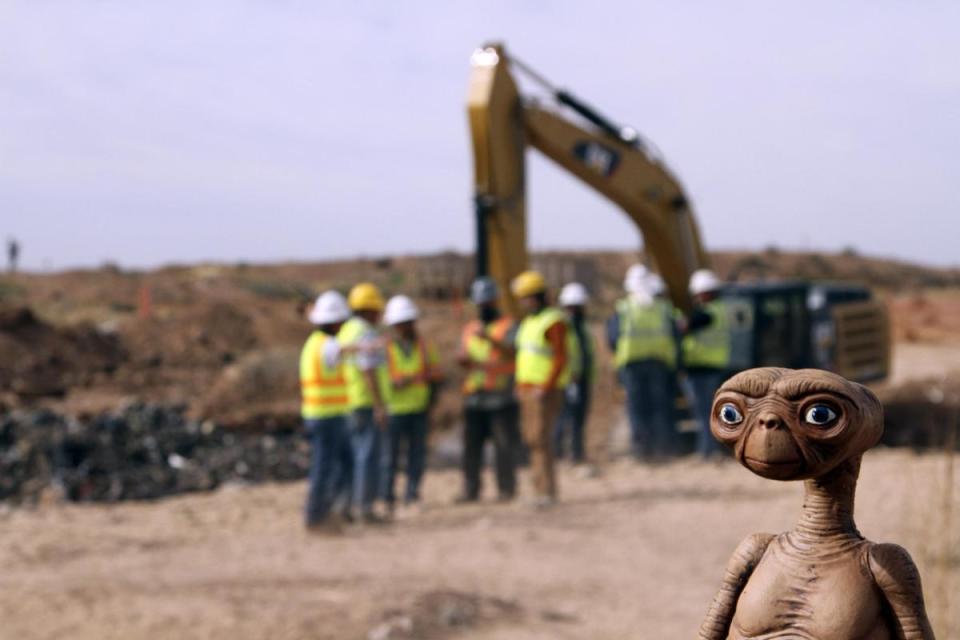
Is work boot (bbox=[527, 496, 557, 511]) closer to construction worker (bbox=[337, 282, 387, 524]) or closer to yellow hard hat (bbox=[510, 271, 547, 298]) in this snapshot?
construction worker (bbox=[337, 282, 387, 524])

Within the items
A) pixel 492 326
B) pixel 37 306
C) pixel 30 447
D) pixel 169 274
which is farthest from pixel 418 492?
pixel 169 274

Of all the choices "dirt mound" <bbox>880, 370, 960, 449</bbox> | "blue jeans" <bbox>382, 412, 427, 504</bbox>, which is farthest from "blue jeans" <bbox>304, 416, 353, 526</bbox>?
"dirt mound" <bbox>880, 370, 960, 449</bbox>

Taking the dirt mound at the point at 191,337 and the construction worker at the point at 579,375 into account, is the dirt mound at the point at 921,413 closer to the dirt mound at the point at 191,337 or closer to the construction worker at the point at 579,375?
the construction worker at the point at 579,375

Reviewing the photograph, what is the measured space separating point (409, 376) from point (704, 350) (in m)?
3.65

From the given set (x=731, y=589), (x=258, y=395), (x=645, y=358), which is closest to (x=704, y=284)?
(x=645, y=358)

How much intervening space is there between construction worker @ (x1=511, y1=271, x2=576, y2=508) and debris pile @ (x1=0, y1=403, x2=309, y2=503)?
3.77 metres

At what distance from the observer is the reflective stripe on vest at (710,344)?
12852 millimetres

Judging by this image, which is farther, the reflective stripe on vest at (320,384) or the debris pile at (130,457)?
the debris pile at (130,457)

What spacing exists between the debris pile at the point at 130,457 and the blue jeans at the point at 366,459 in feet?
10.5

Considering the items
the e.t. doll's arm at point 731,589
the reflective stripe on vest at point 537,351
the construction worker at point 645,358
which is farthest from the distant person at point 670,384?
the e.t. doll's arm at point 731,589

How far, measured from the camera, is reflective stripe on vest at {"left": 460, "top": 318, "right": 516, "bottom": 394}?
10969 millimetres

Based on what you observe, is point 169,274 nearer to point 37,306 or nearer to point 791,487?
point 37,306

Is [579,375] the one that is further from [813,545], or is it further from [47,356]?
[47,356]

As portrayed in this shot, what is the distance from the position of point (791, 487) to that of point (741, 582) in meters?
9.32
